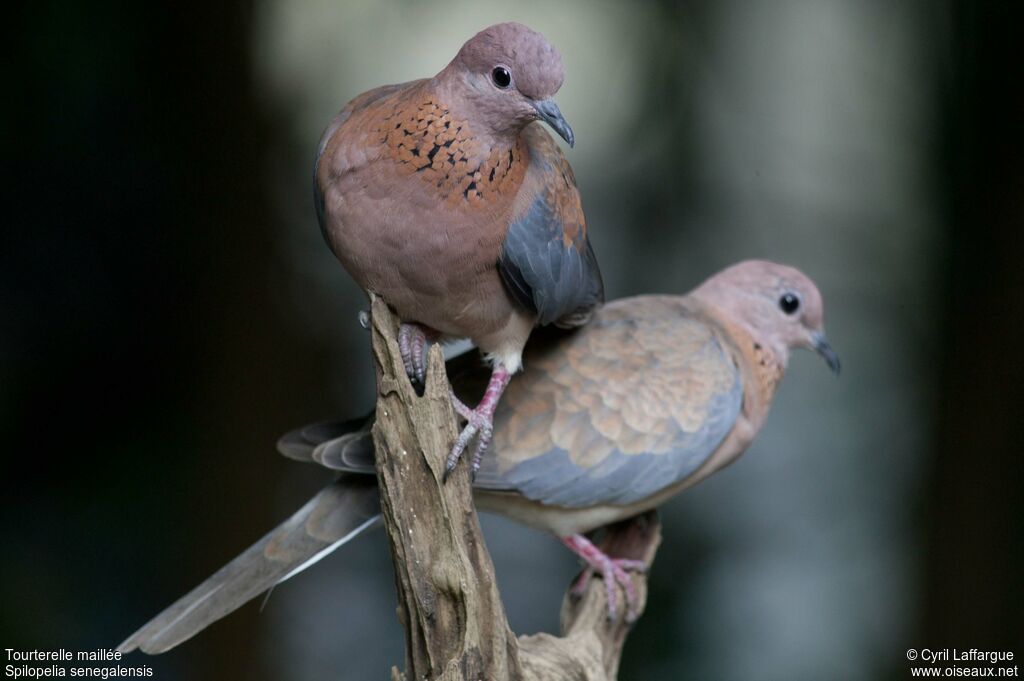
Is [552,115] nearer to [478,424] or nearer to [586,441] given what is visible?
[478,424]

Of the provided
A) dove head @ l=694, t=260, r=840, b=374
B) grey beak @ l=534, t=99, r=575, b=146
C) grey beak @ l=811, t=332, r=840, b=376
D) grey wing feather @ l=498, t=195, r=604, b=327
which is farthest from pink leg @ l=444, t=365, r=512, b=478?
grey beak @ l=811, t=332, r=840, b=376

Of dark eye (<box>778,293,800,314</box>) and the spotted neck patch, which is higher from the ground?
the spotted neck patch

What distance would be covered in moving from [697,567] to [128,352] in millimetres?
1757

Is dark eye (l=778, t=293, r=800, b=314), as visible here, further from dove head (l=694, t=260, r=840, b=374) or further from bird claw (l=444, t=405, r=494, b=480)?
bird claw (l=444, t=405, r=494, b=480)

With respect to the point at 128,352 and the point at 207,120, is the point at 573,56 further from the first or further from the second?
the point at 128,352

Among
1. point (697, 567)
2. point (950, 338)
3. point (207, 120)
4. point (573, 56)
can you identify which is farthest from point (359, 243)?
point (950, 338)

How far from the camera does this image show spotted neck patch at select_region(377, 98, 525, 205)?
155 cm

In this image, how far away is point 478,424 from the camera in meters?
1.73

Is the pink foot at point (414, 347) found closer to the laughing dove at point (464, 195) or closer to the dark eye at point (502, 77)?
the laughing dove at point (464, 195)

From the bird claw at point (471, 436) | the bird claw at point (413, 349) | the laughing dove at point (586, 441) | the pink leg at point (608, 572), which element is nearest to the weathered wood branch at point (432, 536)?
the bird claw at point (471, 436)

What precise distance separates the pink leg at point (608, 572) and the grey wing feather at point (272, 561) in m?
0.44

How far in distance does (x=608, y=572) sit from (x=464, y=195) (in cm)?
92

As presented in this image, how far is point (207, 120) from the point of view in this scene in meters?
2.94

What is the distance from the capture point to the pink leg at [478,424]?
162cm
